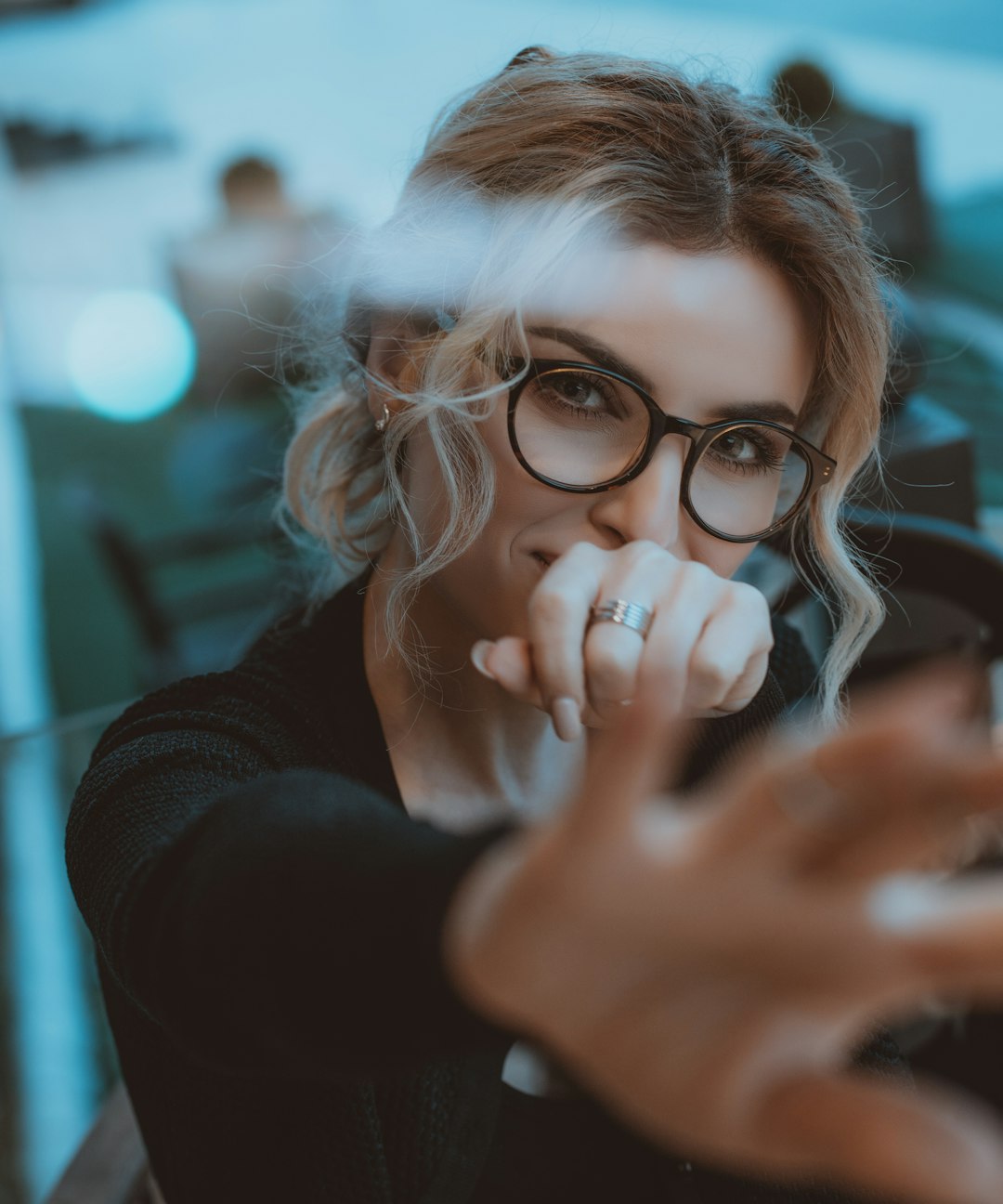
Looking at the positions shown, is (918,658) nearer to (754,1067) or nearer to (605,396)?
(605,396)

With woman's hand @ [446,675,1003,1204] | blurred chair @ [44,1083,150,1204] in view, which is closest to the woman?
woman's hand @ [446,675,1003,1204]

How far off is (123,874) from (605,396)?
1.47ft

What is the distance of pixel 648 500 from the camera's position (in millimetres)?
796

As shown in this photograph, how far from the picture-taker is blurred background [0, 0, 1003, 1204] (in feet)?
6.82

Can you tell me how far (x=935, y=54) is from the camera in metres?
2.21

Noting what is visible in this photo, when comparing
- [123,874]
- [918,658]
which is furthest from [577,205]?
[918,658]

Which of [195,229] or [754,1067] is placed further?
[195,229]

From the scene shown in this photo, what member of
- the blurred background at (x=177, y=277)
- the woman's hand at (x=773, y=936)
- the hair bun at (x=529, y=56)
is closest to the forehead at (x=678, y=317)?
the hair bun at (x=529, y=56)

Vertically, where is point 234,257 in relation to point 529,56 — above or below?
below

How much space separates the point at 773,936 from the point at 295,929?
9.0 inches

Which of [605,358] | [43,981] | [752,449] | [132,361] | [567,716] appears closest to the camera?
[567,716]

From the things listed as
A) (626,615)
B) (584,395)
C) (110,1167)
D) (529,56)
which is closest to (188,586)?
(110,1167)

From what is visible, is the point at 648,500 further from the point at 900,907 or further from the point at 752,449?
the point at 900,907

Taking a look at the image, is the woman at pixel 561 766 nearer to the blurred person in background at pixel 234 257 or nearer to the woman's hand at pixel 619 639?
the woman's hand at pixel 619 639
